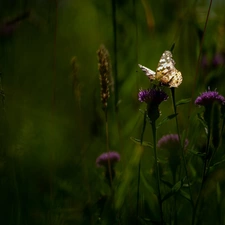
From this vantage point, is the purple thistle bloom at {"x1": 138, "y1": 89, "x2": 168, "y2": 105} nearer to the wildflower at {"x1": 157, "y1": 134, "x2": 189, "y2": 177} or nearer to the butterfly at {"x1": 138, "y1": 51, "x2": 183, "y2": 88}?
the butterfly at {"x1": 138, "y1": 51, "x2": 183, "y2": 88}

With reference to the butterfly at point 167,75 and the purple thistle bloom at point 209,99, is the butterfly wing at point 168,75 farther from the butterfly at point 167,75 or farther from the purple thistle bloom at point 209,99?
the purple thistle bloom at point 209,99

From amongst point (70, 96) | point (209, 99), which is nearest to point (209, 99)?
point (209, 99)

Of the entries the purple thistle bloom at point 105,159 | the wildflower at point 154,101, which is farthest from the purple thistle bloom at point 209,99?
the purple thistle bloom at point 105,159

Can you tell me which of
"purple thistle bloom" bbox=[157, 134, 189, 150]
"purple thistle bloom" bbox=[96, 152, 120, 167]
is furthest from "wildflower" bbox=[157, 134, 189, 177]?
"purple thistle bloom" bbox=[96, 152, 120, 167]

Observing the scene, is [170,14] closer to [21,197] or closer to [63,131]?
[63,131]

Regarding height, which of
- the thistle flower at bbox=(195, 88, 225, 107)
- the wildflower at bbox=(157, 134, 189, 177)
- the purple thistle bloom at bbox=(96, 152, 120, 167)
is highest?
the thistle flower at bbox=(195, 88, 225, 107)

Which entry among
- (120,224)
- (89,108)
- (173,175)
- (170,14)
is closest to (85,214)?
(120,224)
